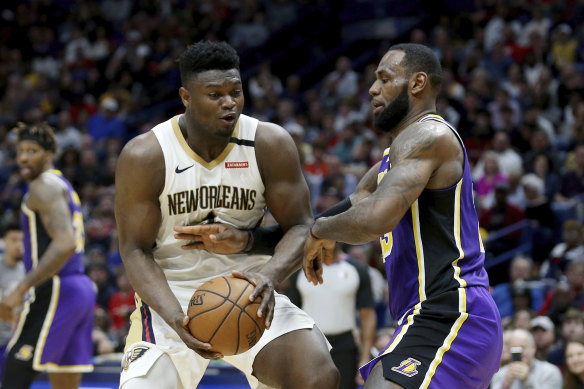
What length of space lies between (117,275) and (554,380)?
19.7 ft

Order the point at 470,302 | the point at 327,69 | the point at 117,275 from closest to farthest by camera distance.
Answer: the point at 470,302 < the point at 117,275 < the point at 327,69

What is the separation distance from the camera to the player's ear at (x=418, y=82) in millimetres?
3781

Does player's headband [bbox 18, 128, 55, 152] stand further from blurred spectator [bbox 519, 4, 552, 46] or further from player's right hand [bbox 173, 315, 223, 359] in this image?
blurred spectator [bbox 519, 4, 552, 46]

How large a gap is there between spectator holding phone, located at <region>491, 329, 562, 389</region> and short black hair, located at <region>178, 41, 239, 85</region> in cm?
336

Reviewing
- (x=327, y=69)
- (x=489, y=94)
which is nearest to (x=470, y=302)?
(x=489, y=94)

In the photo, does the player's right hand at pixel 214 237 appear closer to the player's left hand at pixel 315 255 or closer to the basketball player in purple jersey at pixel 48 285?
the player's left hand at pixel 315 255

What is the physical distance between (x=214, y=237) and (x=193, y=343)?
528 mm

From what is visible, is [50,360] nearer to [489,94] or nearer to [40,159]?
[40,159]

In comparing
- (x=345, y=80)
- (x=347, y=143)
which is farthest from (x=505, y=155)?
(x=345, y=80)

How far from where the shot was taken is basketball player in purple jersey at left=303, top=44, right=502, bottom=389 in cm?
341

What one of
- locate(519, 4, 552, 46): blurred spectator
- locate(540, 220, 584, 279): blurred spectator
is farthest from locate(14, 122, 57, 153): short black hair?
locate(519, 4, 552, 46): blurred spectator

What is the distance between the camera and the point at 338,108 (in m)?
13.9

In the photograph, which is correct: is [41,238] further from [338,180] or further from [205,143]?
[338,180]

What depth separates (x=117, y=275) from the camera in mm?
10500
